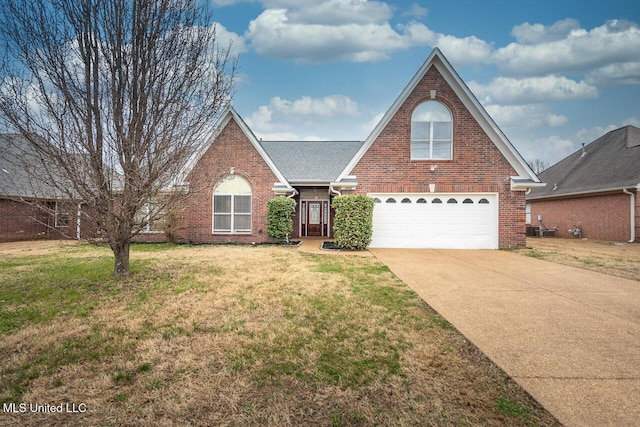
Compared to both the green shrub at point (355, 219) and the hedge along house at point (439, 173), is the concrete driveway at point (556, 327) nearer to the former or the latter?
the green shrub at point (355, 219)

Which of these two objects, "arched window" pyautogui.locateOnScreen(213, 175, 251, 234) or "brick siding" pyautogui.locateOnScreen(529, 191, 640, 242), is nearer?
"arched window" pyautogui.locateOnScreen(213, 175, 251, 234)

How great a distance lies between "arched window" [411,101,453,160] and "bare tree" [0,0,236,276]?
29.0 ft

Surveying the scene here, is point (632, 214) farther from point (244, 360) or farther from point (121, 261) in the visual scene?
point (121, 261)

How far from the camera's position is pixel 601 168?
61.6 feet

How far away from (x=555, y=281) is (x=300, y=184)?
11.8m

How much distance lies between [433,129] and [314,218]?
28.7 feet

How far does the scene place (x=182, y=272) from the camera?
7.97 meters

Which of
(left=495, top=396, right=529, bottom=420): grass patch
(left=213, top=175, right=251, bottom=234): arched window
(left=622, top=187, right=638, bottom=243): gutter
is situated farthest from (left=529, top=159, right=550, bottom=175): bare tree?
(left=495, top=396, right=529, bottom=420): grass patch

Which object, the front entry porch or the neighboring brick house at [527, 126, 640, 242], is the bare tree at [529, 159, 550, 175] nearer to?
the neighboring brick house at [527, 126, 640, 242]

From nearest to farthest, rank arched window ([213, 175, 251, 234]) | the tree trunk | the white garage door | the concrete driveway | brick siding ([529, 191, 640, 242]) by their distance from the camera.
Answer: the concrete driveway → the tree trunk → the white garage door → arched window ([213, 175, 251, 234]) → brick siding ([529, 191, 640, 242])

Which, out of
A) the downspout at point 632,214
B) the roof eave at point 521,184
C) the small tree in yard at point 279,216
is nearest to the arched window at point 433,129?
the roof eave at point 521,184

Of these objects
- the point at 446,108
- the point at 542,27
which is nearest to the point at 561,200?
the point at 542,27

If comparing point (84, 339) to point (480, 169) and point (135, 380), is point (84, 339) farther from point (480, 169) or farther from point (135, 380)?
point (480, 169)

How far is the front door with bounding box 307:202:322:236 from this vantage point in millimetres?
19141
